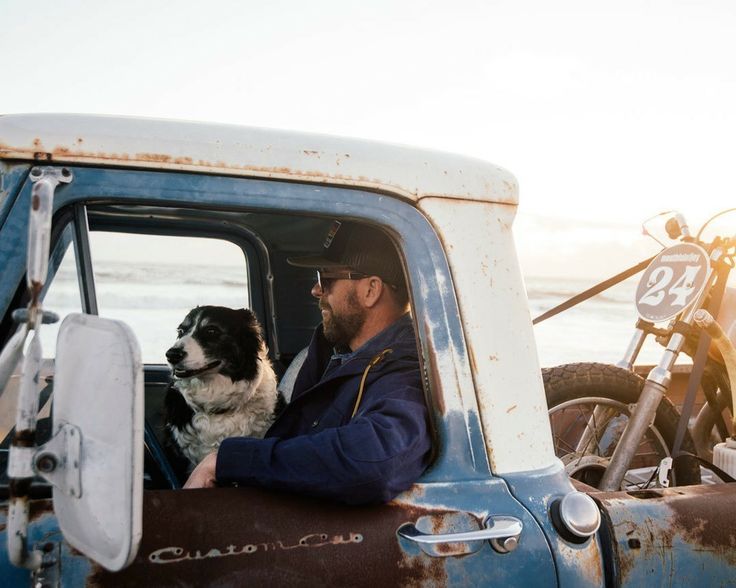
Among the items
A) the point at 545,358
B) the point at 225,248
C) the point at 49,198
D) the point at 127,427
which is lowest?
the point at 127,427

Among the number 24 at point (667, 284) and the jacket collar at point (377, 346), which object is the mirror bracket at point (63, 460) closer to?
the jacket collar at point (377, 346)

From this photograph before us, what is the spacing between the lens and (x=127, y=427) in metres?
1.00

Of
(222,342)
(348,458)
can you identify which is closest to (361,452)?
(348,458)

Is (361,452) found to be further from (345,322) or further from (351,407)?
(345,322)

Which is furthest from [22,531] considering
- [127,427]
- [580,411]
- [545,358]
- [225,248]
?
[545,358]

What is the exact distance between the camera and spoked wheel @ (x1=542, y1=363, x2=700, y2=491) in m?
3.10

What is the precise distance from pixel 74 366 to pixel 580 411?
112 inches

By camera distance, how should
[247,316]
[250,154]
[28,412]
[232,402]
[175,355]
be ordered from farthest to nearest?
[232,402], [247,316], [175,355], [250,154], [28,412]

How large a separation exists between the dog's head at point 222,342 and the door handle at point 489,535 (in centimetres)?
240

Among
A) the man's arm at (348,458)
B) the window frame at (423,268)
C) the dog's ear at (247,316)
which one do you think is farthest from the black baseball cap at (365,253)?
the dog's ear at (247,316)

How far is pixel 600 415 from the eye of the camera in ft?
10.8

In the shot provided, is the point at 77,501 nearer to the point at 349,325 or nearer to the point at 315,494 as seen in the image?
the point at 315,494

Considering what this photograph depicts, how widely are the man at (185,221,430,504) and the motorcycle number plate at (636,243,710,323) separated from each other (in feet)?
5.26

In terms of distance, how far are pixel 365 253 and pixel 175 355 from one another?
6.00 feet
